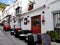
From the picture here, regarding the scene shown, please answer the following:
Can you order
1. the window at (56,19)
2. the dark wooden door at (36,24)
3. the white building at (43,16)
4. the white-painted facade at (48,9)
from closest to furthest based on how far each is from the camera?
the window at (56,19), the white-painted facade at (48,9), the white building at (43,16), the dark wooden door at (36,24)

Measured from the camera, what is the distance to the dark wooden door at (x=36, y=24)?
2447cm

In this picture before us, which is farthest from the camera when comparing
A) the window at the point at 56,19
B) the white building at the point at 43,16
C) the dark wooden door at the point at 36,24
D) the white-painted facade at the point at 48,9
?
the dark wooden door at the point at 36,24

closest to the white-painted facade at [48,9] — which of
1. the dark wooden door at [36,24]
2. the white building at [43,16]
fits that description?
the white building at [43,16]

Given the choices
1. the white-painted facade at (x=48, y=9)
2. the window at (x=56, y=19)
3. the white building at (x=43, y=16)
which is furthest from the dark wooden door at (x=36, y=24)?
the window at (x=56, y=19)

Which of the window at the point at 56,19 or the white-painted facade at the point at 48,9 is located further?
the white-painted facade at the point at 48,9

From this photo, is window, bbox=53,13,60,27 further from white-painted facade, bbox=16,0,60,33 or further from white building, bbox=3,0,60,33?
white-painted facade, bbox=16,0,60,33

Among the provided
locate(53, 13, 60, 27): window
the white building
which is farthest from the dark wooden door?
locate(53, 13, 60, 27): window

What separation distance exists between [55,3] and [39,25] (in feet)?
21.0

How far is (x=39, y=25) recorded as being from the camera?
24.4 m

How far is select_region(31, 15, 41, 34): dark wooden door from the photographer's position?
2447cm

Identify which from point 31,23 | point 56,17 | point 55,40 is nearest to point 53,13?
point 56,17

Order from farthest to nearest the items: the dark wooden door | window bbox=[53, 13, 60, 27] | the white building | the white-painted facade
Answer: the dark wooden door, the white building, the white-painted facade, window bbox=[53, 13, 60, 27]

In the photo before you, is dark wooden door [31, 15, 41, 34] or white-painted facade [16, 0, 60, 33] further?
dark wooden door [31, 15, 41, 34]

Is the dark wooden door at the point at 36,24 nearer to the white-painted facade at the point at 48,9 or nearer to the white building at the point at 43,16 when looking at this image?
the white building at the point at 43,16
